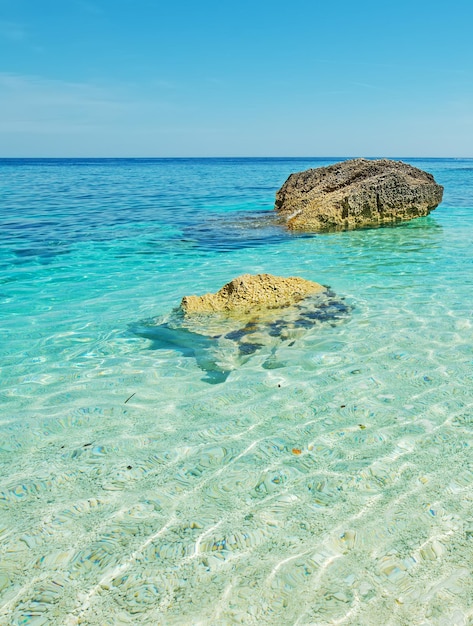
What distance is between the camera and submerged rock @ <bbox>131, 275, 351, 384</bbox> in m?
4.81

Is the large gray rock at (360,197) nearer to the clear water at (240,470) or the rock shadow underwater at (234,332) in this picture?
the clear water at (240,470)

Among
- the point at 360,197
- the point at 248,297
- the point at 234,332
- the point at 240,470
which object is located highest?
the point at 360,197

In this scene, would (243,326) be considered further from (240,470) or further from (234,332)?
(240,470)

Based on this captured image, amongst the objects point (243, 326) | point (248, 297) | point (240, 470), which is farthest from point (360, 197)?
point (240, 470)

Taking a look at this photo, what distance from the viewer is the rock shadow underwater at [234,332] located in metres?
4.75

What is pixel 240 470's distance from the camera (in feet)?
10.2

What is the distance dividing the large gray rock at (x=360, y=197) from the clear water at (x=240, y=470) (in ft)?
21.3

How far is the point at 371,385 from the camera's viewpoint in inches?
164

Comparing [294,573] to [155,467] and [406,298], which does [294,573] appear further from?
[406,298]

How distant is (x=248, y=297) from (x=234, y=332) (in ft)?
2.95

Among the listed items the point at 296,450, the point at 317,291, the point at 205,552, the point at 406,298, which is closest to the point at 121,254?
the point at 317,291

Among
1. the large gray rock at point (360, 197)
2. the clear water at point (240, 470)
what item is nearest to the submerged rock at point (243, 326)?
the clear water at point (240, 470)

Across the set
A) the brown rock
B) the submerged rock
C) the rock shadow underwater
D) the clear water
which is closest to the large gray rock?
the clear water

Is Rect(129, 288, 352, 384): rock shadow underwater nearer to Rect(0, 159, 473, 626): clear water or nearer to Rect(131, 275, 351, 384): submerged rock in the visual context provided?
Rect(131, 275, 351, 384): submerged rock
